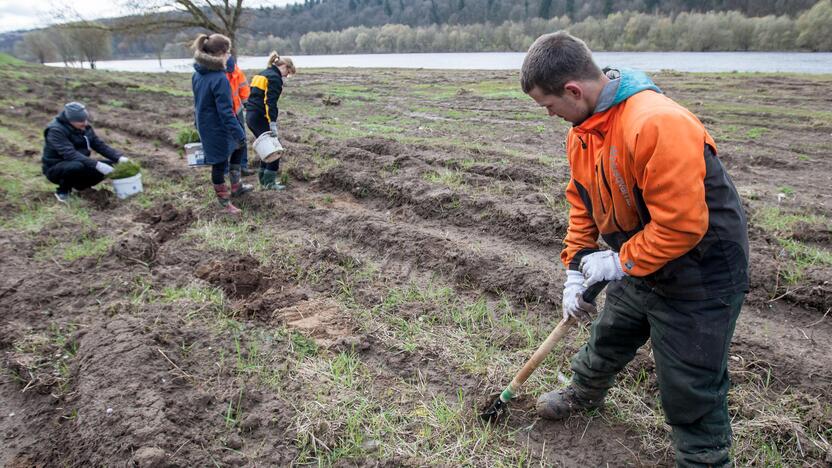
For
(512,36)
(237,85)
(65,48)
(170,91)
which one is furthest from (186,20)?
(512,36)

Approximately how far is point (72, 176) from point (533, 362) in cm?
627

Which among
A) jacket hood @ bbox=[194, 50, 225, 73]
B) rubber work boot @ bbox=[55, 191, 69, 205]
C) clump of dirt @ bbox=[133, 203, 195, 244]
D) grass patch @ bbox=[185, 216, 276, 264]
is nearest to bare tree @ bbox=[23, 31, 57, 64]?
rubber work boot @ bbox=[55, 191, 69, 205]

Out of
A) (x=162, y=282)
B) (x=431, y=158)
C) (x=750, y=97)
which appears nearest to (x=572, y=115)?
(x=162, y=282)

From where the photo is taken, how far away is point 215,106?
5.52m

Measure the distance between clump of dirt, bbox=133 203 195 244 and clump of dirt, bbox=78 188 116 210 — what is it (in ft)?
2.15

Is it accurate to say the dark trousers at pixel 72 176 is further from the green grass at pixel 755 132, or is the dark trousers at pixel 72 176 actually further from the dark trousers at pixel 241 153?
the green grass at pixel 755 132

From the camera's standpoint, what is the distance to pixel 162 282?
4238mm

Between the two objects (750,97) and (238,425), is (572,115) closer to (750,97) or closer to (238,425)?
(238,425)

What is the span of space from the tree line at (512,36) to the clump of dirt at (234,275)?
1205 centimetres

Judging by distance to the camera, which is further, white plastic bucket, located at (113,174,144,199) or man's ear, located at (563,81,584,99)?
white plastic bucket, located at (113,174,144,199)

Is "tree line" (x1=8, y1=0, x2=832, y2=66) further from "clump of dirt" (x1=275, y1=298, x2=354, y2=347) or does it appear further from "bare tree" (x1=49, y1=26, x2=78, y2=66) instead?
"clump of dirt" (x1=275, y1=298, x2=354, y2=347)

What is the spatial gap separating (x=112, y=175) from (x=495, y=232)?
4.86 metres

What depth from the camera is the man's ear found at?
1.92 metres

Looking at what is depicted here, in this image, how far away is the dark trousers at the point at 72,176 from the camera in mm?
6105
